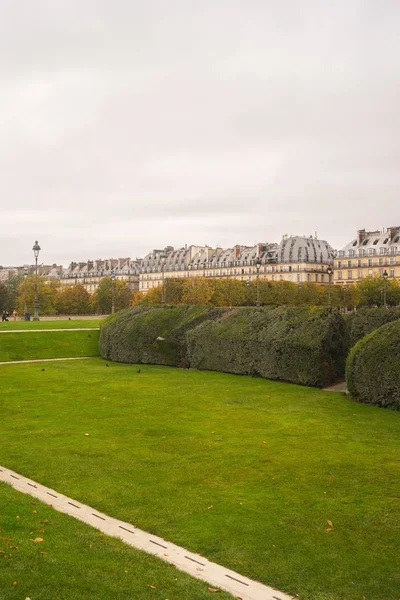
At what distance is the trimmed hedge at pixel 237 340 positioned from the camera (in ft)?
87.9

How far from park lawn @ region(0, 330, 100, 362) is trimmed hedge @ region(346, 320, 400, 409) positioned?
896 inches

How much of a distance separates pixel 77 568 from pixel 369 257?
415ft

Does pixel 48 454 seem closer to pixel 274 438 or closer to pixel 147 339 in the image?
pixel 274 438

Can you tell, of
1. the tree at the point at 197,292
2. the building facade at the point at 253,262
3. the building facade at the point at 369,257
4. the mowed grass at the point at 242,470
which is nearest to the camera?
the mowed grass at the point at 242,470

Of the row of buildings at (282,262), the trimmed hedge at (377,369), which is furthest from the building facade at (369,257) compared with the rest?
the trimmed hedge at (377,369)

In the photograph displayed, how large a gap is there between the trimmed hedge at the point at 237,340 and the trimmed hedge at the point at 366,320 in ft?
1.35

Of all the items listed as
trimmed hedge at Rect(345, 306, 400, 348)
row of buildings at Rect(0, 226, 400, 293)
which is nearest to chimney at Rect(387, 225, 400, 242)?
row of buildings at Rect(0, 226, 400, 293)

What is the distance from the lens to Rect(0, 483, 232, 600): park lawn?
763 centimetres

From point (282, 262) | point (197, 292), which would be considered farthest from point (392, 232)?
point (197, 292)

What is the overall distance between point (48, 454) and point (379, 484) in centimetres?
727

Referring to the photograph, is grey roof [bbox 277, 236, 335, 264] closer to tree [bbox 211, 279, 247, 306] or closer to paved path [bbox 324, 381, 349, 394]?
tree [bbox 211, 279, 247, 306]

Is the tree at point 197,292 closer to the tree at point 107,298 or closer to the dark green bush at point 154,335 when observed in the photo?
the tree at point 107,298

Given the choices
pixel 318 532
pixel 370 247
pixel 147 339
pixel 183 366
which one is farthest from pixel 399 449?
pixel 370 247

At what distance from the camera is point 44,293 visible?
104 meters
